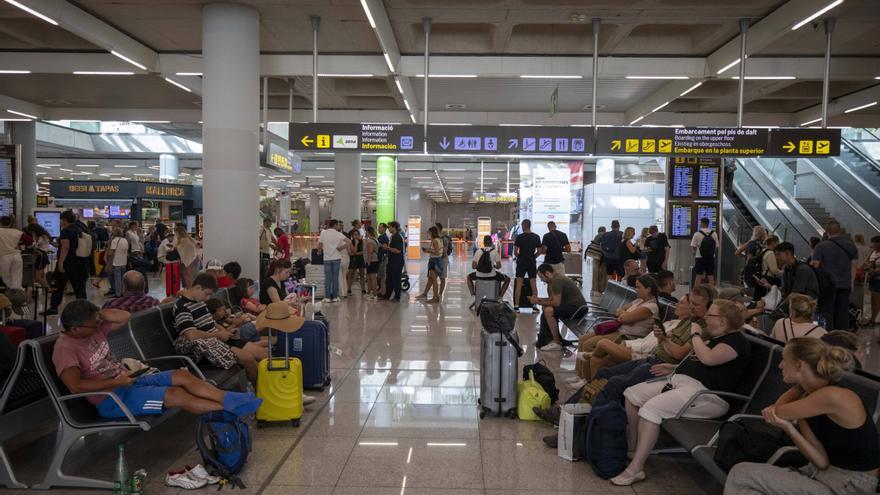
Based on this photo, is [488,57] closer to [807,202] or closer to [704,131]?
[704,131]

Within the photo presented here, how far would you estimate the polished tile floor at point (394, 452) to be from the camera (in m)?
4.18

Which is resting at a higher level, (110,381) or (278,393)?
(110,381)

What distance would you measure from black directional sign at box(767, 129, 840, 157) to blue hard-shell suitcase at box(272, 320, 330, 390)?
25.1 feet

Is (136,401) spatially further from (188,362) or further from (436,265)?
(436,265)

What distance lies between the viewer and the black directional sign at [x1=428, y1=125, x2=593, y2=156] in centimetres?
1016

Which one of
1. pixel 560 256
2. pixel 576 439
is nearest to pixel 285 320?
pixel 576 439

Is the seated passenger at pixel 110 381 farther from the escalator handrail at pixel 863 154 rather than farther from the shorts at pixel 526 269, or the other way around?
the escalator handrail at pixel 863 154

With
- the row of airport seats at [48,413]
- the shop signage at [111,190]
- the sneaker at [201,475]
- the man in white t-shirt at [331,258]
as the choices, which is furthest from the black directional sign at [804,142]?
the shop signage at [111,190]

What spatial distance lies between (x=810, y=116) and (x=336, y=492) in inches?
637

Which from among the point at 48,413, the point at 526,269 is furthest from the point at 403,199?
the point at 48,413

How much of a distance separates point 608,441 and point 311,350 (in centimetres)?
309

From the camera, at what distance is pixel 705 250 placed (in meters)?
13.7

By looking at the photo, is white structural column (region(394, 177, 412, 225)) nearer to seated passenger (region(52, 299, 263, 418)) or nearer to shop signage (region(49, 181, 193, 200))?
shop signage (region(49, 181, 193, 200))

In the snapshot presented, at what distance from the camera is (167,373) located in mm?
4586
